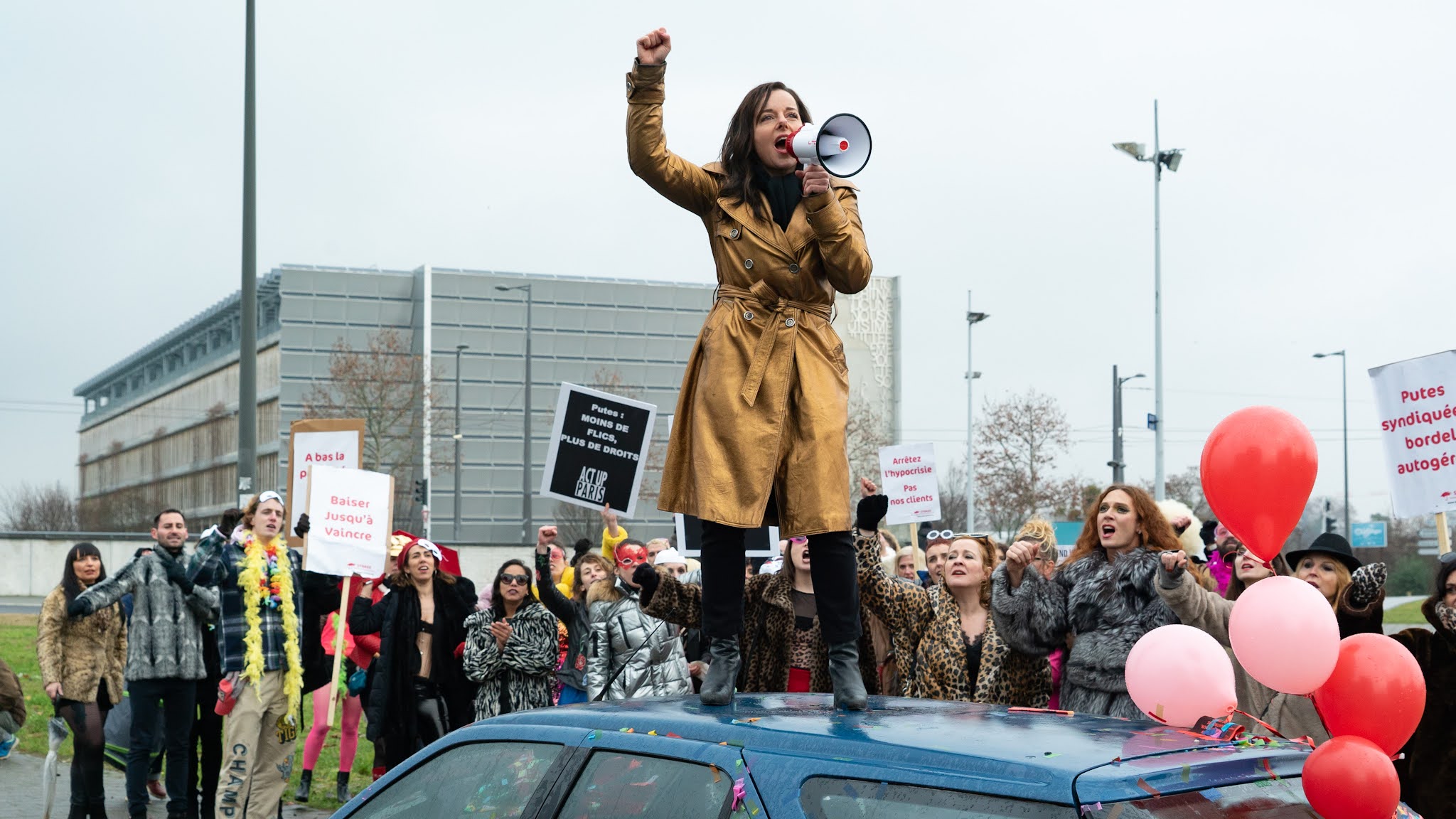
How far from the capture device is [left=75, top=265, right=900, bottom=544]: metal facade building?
237 ft

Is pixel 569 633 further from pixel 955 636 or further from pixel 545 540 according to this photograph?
pixel 955 636

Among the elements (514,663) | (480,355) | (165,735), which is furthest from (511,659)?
(480,355)

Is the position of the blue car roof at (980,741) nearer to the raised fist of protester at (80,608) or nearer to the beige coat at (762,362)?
the beige coat at (762,362)

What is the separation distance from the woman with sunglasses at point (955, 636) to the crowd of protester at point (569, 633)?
0.01 m

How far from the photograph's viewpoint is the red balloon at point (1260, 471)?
151 inches

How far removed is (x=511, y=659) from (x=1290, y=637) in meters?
6.29

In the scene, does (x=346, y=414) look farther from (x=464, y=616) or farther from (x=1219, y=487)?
(x=1219, y=487)

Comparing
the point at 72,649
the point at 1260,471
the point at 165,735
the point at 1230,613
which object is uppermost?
the point at 1260,471

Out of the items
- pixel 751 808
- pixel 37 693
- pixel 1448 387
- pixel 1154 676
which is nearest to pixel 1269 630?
pixel 1154 676

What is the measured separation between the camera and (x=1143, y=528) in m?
6.25

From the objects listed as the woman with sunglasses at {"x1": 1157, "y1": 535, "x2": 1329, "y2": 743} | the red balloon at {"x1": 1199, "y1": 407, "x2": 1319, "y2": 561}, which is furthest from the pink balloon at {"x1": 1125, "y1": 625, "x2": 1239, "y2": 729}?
the woman with sunglasses at {"x1": 1157, "y1": 535, "x2": 1329, "y2": 743}

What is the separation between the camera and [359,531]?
9648 mm

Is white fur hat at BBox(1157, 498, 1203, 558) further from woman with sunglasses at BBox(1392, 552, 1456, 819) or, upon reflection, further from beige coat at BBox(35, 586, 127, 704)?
beige coat at BBox(35, 586, 127, 704)

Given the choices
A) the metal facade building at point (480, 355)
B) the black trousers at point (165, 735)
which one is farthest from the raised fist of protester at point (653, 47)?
the metal facade building at point (480, 355)
